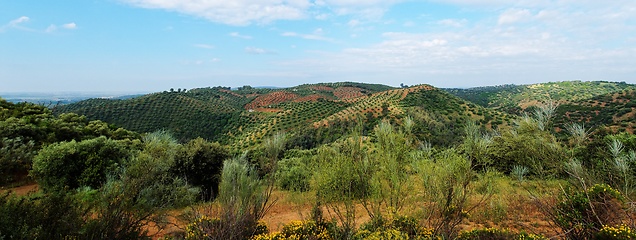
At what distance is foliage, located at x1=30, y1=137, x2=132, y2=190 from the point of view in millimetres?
10094

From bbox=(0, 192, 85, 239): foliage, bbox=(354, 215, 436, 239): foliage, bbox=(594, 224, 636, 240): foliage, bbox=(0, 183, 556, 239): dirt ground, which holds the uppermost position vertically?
bbox=(0, 192, 85, 239): foliage

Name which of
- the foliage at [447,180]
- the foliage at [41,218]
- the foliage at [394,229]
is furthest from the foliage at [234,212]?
the foliage at [447,180]

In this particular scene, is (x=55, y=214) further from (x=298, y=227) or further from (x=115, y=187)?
(x=298, y=227)

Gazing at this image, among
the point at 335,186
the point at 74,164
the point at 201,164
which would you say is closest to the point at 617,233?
the point at 335,186

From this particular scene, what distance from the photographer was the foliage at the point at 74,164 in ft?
33.1

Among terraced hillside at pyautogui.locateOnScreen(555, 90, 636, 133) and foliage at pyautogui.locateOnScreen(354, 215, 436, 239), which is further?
terraced hillside at pyautogui.locateOnScreen(555, 90, 636, 133)

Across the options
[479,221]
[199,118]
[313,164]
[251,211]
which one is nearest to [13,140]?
[251,211]

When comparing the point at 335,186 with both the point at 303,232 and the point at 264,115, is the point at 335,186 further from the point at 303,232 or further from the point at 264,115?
the point at 264,115

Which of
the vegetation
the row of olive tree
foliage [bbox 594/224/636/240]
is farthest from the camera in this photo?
the vegetation

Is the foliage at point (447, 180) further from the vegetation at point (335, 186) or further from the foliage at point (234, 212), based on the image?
the foliage at point (234, 212)

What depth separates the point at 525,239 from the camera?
20.3 feet

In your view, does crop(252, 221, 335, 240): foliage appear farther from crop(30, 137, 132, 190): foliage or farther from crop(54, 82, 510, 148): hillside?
crop(54, 82, 510, 148): hillside

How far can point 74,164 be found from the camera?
10.5m

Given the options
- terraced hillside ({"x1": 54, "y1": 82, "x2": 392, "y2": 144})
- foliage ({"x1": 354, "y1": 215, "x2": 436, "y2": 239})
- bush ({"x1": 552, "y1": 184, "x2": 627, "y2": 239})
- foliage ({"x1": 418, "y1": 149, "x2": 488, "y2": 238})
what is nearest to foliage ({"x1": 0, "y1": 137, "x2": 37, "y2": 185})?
foliage ({"x1": 354, "y1": 215, "x2": 436, "y2": 239})
